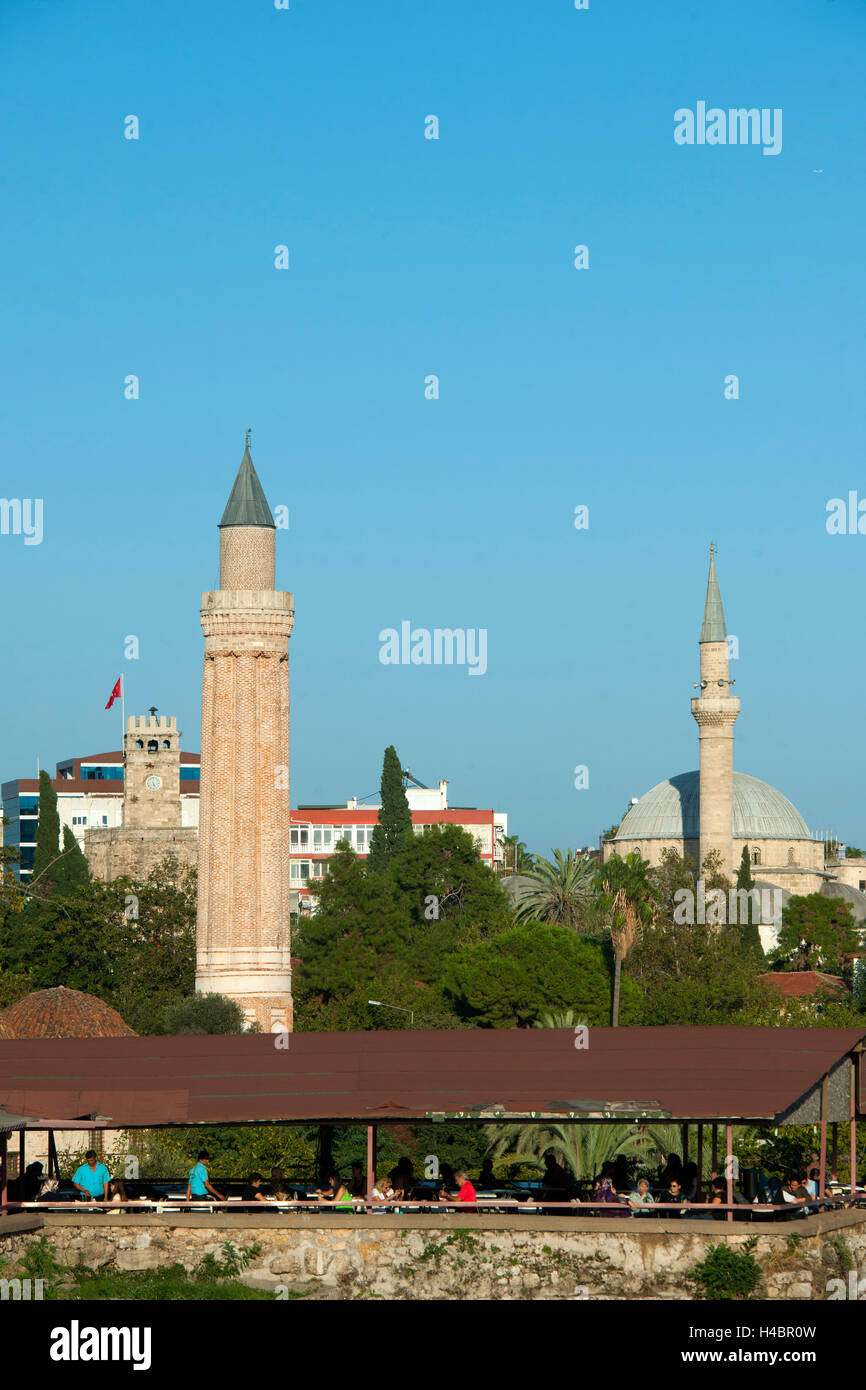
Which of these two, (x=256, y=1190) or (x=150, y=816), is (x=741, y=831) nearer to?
(x=150, y=816)

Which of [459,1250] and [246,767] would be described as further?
[246,767]

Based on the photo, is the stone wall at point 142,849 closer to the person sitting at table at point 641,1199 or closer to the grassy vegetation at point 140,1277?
the grassy vegetation at point 140,1277

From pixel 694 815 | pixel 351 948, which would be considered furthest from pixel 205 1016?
pixel 694 815

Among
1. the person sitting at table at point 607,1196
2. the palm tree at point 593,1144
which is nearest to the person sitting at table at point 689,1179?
the person sitting at table at point 607,1196

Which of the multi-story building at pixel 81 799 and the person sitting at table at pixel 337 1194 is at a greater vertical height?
the multi-story building at pixel 81 799
